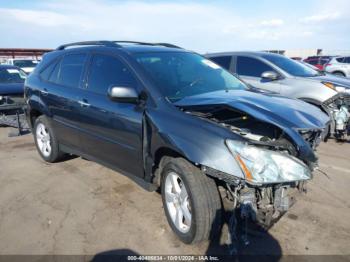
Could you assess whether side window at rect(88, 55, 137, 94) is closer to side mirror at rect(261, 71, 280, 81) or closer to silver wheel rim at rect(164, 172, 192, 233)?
silver wheel rim at rect(164, 172, 192, 233)

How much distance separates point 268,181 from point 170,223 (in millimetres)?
1169

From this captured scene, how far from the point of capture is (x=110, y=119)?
363cm

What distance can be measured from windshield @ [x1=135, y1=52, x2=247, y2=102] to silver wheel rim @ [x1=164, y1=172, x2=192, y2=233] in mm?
796

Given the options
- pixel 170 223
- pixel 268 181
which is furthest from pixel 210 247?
pixel 268 181

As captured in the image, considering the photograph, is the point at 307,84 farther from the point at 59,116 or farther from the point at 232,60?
the point at 59,116

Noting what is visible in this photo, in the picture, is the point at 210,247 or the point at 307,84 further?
the point at 307,84

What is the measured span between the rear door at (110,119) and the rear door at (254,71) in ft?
13.9

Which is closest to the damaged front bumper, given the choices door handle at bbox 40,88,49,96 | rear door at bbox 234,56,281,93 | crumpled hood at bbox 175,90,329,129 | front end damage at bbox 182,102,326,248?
front end damage at bbox 182,102,326,248

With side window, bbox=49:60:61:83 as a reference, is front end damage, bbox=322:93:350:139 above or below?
below

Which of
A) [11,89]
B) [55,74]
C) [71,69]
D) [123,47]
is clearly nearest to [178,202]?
[123,47]

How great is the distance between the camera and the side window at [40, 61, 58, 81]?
496cm

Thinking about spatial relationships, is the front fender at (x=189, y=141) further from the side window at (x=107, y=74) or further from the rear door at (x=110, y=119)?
the side window at (x=107, y=74)

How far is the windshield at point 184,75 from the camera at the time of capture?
3.46 metres

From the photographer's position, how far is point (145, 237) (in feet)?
10.5
